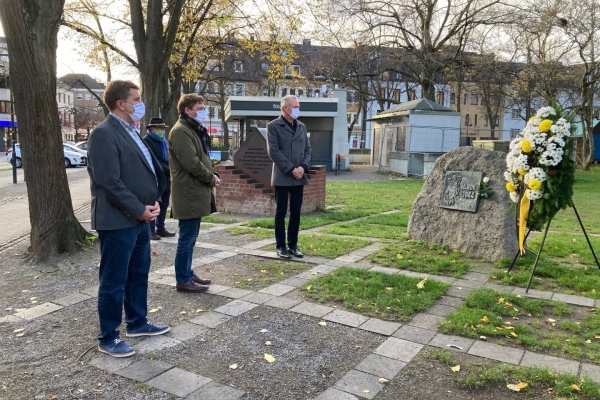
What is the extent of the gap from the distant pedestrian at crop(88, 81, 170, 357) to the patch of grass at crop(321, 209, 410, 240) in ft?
16.1

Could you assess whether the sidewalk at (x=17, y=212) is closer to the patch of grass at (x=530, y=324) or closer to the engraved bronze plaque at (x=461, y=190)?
the engraved bronze plaque at (x=461, y=190)

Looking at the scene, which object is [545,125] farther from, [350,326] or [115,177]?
[115,177]

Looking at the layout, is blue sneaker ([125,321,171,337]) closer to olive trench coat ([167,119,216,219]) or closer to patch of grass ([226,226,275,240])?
olive trench coat ([167,119,216,219])

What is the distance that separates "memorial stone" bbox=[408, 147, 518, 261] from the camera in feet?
20.6

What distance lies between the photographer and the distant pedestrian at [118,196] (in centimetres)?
328

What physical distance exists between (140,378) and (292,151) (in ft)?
12.1

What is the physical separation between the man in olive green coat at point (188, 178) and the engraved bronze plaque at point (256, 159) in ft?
18.3

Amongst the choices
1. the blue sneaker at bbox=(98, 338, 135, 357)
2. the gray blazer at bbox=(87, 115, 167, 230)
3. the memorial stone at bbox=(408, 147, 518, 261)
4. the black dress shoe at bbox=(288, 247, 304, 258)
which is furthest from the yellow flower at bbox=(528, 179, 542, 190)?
the blue sneaker at bbox=(98, 338, 135, 357)

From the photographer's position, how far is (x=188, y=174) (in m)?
4.75

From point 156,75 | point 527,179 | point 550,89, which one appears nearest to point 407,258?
point 527,179

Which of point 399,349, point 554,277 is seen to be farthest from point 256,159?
point 399,349

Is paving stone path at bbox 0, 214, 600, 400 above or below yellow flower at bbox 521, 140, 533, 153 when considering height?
below

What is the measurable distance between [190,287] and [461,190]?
3.97 meters

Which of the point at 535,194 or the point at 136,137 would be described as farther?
the point at 535,194
